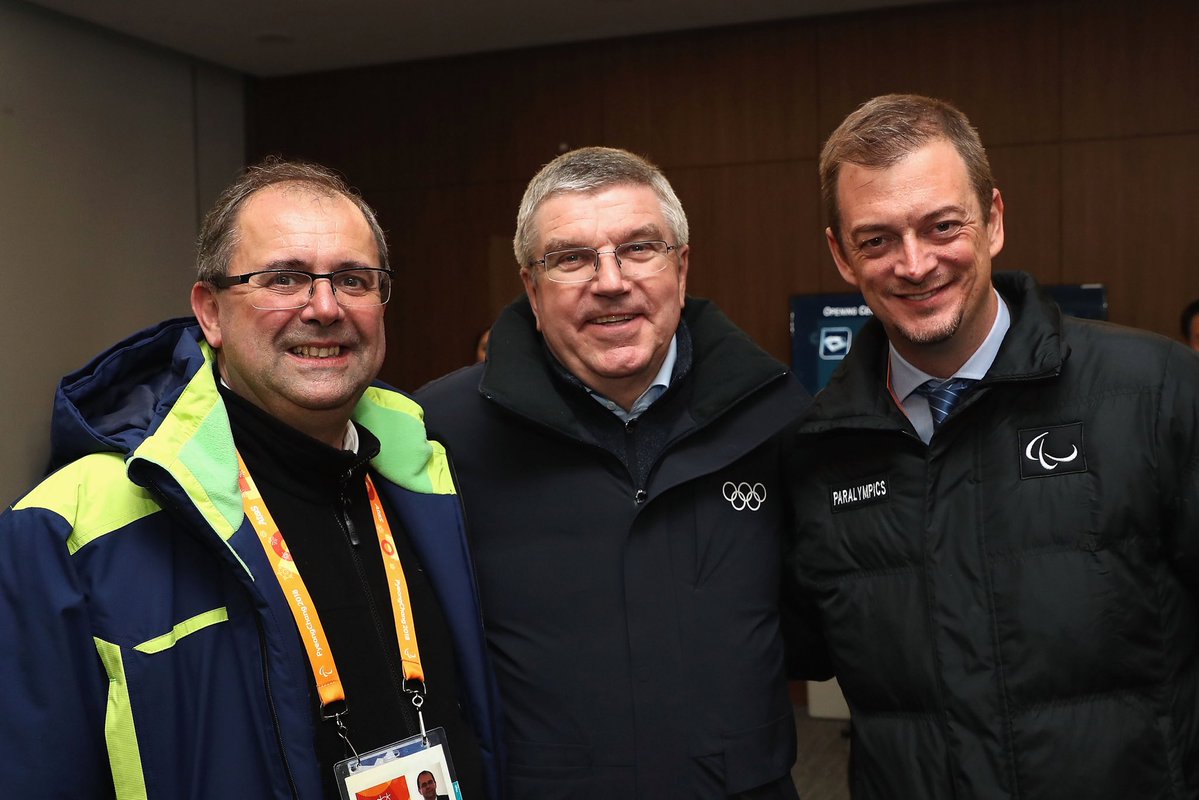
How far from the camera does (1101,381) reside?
1.77m

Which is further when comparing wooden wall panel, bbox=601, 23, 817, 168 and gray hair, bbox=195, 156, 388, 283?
wooden wall panel, bbox=601, 23, 817, 168

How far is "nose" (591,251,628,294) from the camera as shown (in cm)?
204

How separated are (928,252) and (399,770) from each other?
4.09ft

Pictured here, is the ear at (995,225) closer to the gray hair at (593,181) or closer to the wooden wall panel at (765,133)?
the gray hair at (593,181)

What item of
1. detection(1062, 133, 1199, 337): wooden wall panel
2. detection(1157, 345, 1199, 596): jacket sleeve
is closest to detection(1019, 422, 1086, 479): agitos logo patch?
detection(1157, 345, 1199, 596): jacket sleeve

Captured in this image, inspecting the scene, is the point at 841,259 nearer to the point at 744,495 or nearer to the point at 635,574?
the point at 744,495

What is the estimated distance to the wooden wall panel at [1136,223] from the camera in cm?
563

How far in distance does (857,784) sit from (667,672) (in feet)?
1.32

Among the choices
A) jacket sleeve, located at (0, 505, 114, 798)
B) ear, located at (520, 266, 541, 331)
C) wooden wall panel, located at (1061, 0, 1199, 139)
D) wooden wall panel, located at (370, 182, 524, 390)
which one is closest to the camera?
jacket sleeve, located at (0, 505, 114, 798)

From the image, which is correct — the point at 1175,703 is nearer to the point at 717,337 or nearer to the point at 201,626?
the point at 717,337

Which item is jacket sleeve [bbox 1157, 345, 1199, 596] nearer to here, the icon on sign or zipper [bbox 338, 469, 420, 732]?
zipper [bbox 338, 469, 420, 732]

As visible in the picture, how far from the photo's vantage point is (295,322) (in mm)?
1691

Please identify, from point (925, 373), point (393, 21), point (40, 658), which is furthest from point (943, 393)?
point (393, 21)

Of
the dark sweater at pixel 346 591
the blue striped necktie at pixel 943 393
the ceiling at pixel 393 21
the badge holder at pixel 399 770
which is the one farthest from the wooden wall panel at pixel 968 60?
the badge holder at pixel 399 770
